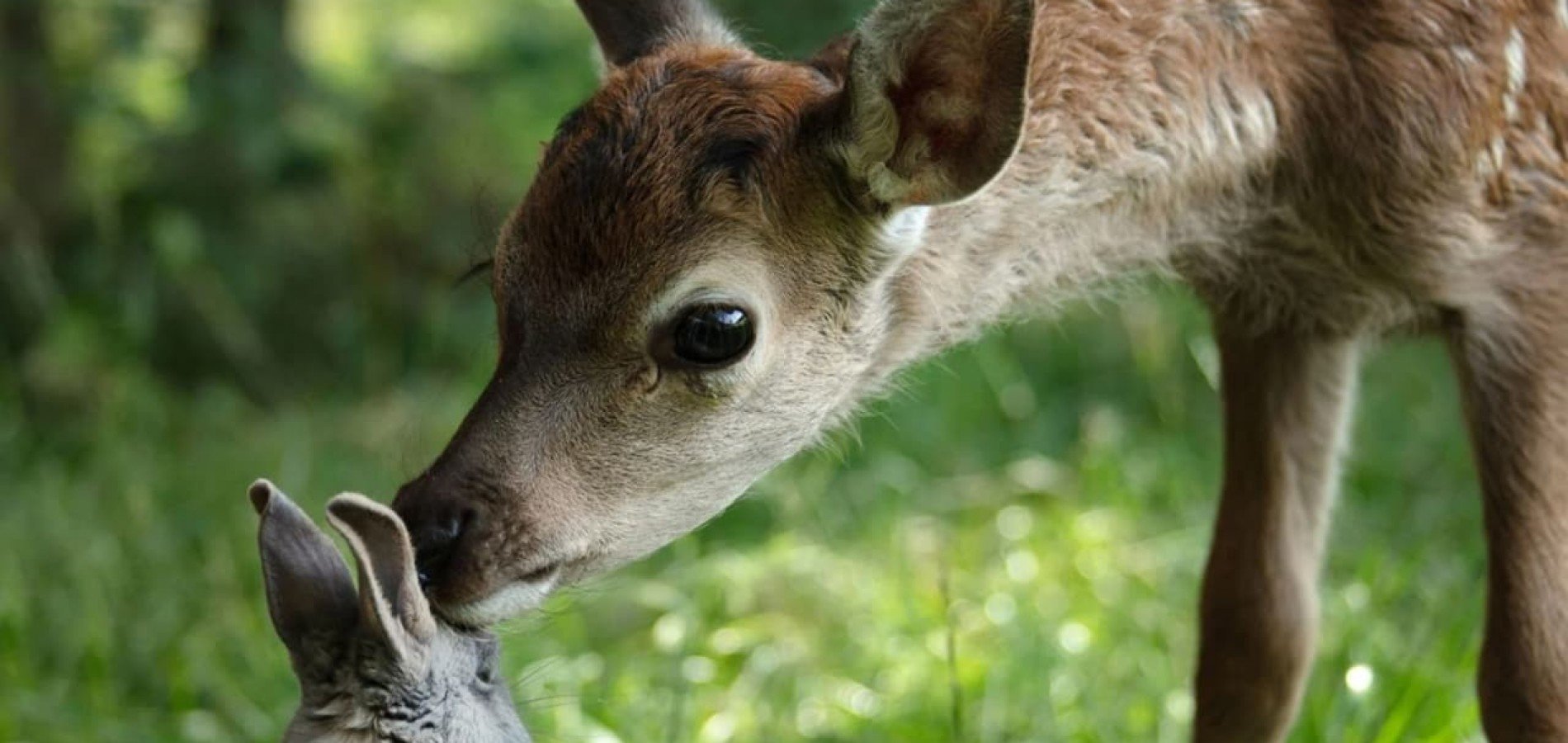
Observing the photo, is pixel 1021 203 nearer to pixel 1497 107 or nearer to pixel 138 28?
pixel 1497 107

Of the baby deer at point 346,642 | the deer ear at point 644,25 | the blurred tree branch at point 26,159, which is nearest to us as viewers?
the baby deer at point 346,642

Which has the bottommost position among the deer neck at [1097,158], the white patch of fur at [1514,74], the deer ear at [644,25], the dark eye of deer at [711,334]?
the white patch of fur at [1514,74]

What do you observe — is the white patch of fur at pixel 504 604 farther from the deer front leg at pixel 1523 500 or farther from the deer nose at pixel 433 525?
the deer front leg at pixel 1523 500

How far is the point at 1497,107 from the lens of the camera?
4328 millimetres

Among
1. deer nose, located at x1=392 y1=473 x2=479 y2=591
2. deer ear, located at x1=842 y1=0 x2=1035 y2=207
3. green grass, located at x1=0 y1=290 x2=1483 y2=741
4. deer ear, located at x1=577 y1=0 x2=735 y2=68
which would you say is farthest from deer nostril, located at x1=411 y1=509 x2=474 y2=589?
deer ear, located at x1=577 y1=0 x2=735 y2=68

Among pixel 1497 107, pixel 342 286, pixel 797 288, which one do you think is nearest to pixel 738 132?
pixel 797 288

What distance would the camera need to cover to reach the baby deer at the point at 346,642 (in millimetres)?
3334

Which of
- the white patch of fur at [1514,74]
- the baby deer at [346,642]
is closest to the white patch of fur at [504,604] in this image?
the baby deer at [346,642]

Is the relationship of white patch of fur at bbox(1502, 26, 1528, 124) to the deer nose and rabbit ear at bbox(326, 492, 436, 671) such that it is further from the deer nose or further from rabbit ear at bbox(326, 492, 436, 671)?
rabbit ear at bbox(326, 492, 436, 671)

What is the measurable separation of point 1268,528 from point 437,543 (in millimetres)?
2166

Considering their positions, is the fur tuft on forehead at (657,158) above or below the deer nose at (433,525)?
above

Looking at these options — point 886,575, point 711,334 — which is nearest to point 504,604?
point 711,334

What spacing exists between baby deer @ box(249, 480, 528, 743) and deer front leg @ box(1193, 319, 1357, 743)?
2.14 m

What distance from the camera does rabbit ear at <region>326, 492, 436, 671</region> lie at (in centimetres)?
319
